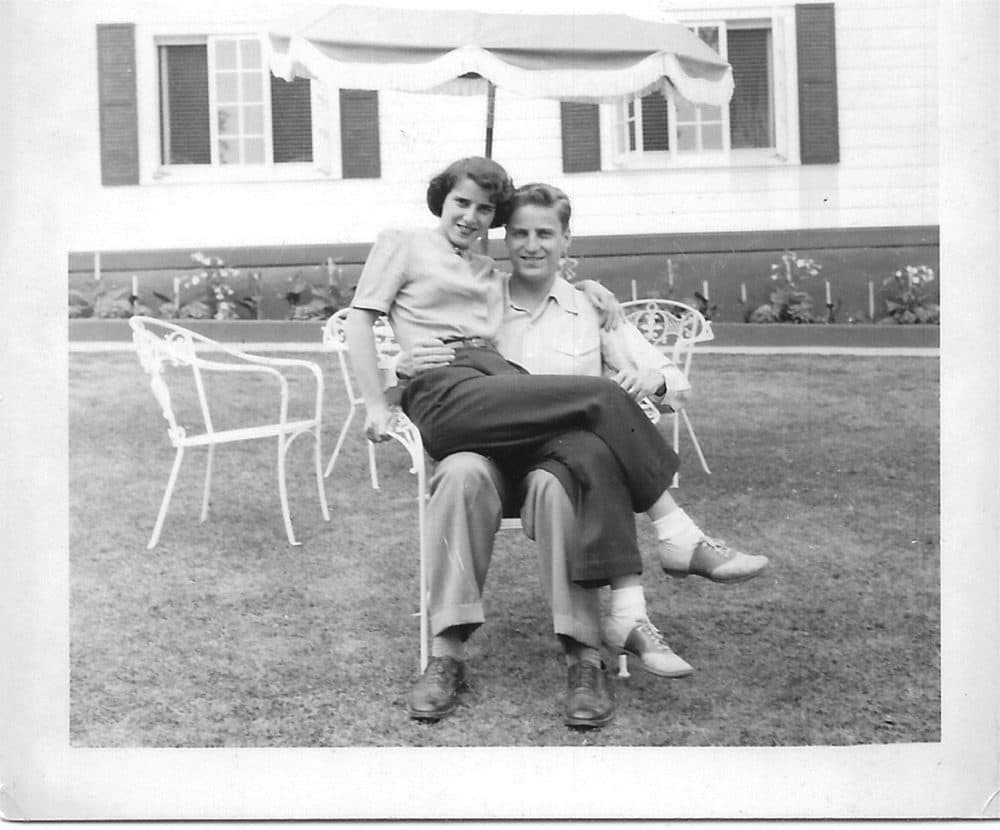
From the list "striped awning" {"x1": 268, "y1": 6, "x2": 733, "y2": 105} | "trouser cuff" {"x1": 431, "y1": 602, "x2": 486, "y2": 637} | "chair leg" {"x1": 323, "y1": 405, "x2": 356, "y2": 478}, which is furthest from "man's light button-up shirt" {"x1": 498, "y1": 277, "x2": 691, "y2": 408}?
"chair leg" {"x1": 323, "y1": 405, "x2": 356, "y2": 478}

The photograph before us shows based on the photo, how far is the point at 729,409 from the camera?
14.1 ft

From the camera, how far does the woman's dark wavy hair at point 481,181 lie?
11.6 ft

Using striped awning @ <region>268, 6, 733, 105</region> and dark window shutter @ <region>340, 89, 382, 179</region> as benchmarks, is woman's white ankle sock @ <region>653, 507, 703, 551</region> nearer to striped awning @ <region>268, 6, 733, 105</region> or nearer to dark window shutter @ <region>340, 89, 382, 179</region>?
striped awning @ <region>268, 6, 733, 105</region>

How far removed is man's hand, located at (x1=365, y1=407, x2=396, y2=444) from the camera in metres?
3.45

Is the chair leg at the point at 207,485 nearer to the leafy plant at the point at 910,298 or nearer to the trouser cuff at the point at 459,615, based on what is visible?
the trouser cuff at the point at 459,615

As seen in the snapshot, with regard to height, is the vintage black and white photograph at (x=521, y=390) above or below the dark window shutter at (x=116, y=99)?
below

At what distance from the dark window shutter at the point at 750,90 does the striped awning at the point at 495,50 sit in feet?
0.68

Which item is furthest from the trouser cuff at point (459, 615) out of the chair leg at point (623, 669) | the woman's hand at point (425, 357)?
the woman's hand at point (425, 357)

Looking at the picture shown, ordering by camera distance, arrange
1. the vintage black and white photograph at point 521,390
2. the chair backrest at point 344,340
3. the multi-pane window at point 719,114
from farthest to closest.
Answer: the chair backrest at point 344,340
the multi-pane window at point 719,114
the vintage black and white photograph at point 521,390

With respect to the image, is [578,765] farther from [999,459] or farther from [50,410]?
[50,410]

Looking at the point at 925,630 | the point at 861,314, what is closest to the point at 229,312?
the point at 861,314

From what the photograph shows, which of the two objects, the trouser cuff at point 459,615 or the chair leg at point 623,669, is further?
the chair leg at point 623,669

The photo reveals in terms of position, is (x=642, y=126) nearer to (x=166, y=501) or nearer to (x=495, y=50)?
(x=495, y=50)

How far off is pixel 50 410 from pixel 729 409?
2206 millimetres
